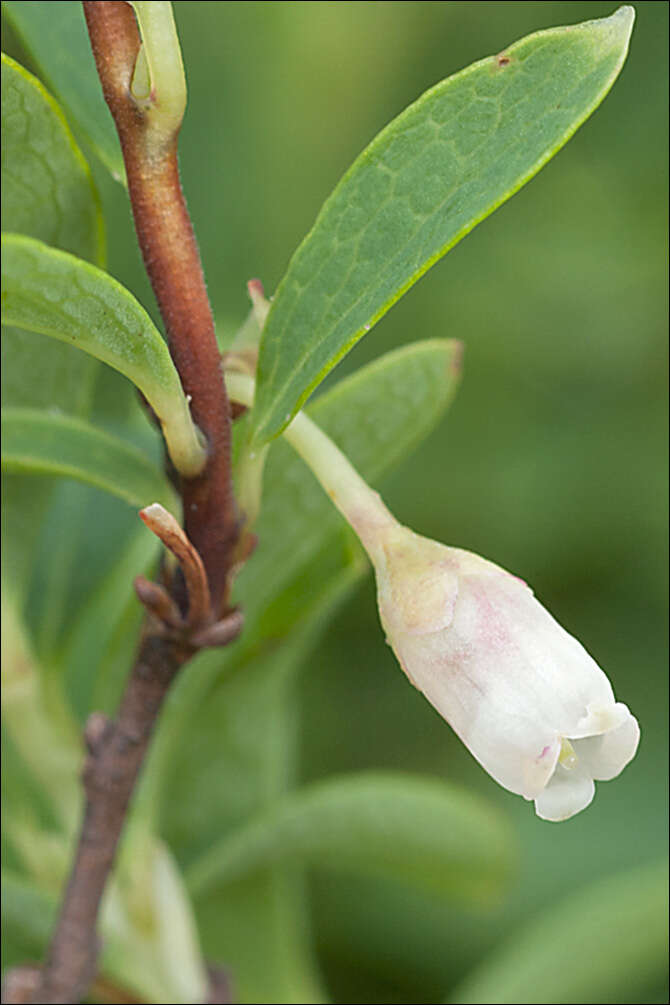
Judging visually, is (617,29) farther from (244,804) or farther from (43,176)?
(244,804)

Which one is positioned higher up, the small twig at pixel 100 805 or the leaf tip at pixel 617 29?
the leaf tip at pixel 617 29

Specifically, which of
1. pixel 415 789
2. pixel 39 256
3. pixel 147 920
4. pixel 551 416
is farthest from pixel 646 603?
pixel 39 256

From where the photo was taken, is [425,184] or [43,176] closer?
[425,184]

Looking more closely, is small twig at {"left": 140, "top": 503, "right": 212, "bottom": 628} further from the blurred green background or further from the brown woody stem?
the blurred green background

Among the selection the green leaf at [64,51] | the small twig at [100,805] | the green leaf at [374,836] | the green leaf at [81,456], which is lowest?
the green leaf at [374,836]

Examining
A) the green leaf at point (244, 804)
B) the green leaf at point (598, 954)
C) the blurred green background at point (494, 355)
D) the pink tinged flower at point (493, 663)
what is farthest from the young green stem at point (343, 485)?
the blurred green background at point (494, 355)

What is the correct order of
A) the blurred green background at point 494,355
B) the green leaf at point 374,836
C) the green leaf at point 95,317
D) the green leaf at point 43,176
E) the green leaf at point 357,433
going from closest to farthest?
1. the green leaf at point 95,317
2. the green leaf at point 43,176
3. the green leaf at point 357,433
4. the green leaf at point 374,836
5. the blurred green background at point 494,355

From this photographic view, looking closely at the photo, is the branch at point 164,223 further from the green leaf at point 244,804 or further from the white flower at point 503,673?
the green leaf at point 244,804

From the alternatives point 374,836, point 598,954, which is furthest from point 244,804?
point 598,954
